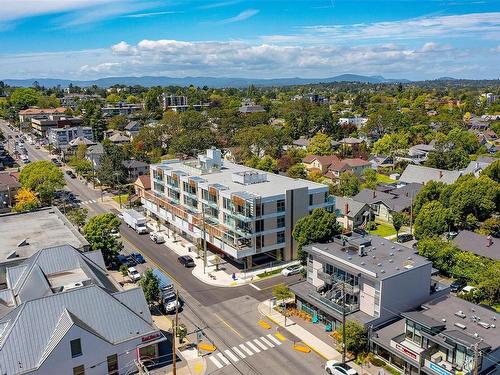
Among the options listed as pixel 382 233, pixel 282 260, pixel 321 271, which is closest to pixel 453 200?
pixel 382 233

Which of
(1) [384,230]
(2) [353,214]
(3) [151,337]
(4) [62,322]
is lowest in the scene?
(1) [384,230]

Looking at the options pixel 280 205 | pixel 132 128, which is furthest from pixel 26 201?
pixel 132 128

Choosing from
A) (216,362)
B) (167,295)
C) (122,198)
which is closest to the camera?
(216,362)

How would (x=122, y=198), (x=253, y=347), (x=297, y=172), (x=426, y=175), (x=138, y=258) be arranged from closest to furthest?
(x=253, y=347), (x=138, y=258), (x=122, y=198), (x=426, y=175), (x=297, y=172)

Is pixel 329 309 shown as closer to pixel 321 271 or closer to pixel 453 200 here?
pixel 321 271

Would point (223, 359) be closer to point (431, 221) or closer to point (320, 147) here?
point (431, 221)

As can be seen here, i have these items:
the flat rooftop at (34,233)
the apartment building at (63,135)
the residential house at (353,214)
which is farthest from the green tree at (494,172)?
the apartment building at (63,135)

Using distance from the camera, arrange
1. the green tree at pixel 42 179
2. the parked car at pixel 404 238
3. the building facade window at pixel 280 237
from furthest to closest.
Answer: the green tree at pixel 42 179, the parked car at pixel 404 238, the building facade window at pixel 280 237

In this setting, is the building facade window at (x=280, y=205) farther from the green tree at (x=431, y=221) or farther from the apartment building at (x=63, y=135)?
the apartment building at (x=63, y=135)
